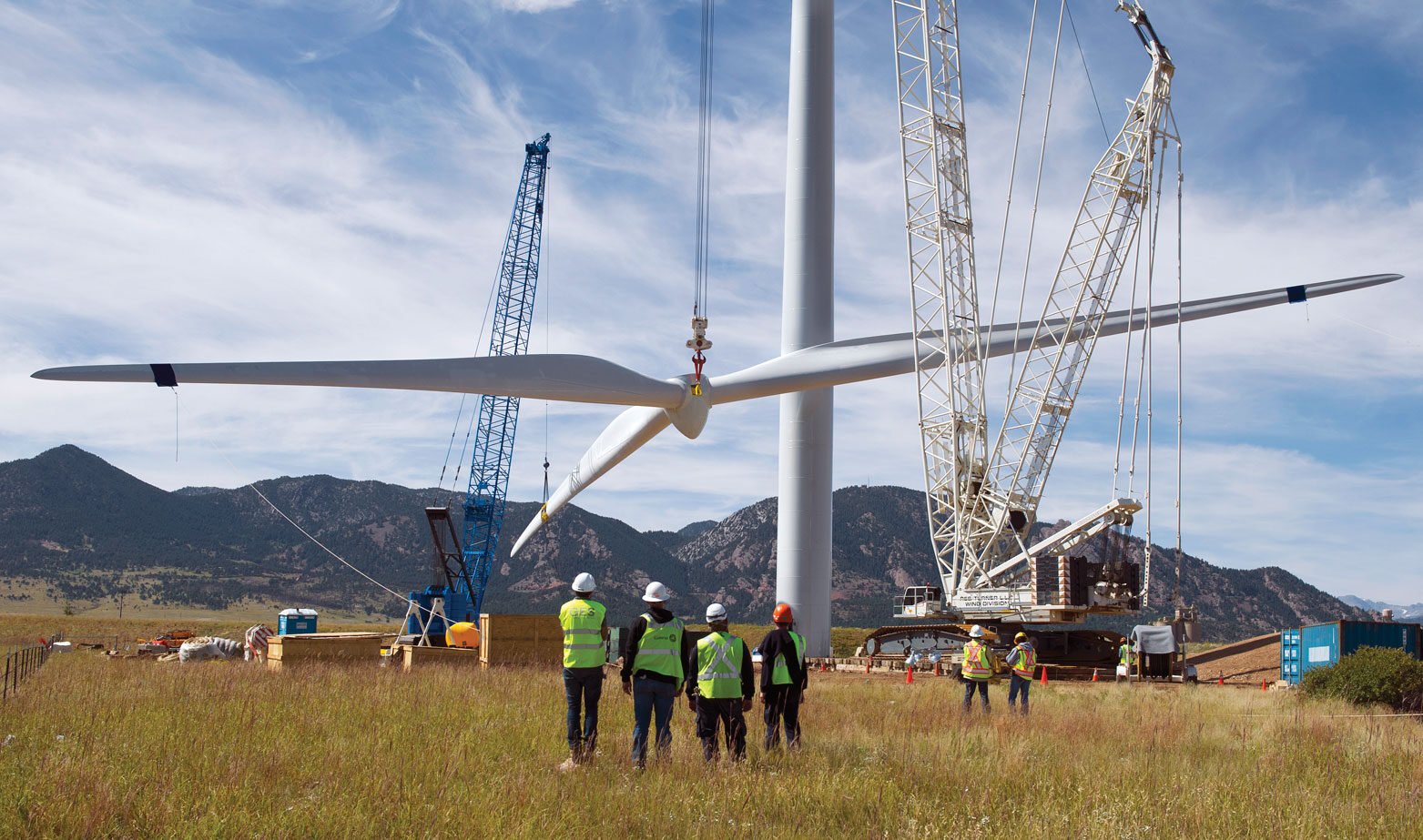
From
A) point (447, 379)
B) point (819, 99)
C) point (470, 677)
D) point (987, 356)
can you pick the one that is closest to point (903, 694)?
point (470, 677)

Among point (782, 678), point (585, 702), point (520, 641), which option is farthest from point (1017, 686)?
point (520, 641)

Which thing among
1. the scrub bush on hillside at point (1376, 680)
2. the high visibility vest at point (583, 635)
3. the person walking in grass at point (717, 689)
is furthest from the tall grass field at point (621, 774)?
the scrub bush on hillside at point (1376, 680)

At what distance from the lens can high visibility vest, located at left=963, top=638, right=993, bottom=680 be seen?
1825 cm

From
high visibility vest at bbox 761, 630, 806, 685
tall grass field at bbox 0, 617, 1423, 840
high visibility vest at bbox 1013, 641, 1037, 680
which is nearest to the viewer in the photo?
tall grass field at bbox 0, 617, 1423, 840

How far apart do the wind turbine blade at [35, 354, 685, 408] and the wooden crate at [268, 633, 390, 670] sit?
18.4 ft

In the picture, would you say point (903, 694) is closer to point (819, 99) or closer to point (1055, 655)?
point (1055, 655)

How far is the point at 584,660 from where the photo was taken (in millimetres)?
11602

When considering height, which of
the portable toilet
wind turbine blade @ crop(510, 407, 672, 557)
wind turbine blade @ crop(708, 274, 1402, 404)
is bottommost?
the portable toilet

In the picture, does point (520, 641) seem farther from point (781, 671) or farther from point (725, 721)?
point (725, 721)

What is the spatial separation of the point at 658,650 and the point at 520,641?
1455cm

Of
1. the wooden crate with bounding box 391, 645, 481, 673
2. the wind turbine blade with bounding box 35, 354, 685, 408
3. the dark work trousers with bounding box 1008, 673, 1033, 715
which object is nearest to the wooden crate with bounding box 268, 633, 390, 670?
the wooden crate with bounding box 391, 645, 481, 673

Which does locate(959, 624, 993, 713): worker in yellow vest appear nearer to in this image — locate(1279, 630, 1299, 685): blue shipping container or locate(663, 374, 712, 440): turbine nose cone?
locate(663, 374, 712, 440): turbine nose cone

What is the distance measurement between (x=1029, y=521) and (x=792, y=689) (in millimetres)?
37383

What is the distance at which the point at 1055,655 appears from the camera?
138 feet
